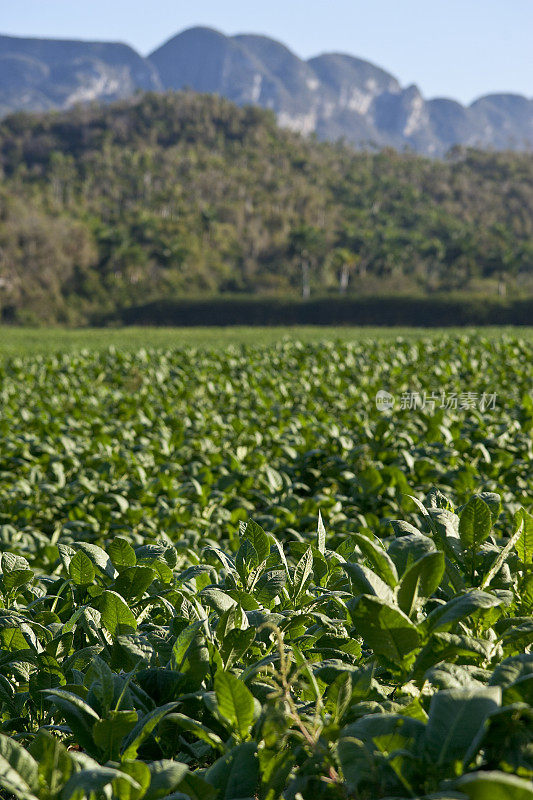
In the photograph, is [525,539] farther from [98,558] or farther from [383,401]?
[383,401]

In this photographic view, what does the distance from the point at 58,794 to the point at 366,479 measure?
3567 millimetres

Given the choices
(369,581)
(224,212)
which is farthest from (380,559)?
(224,212)

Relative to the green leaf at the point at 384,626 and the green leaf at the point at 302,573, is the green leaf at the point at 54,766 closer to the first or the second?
the green leaf at the point at 384,626

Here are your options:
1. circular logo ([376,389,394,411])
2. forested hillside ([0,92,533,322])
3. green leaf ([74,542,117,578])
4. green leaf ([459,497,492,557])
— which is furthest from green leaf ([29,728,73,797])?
forested hillside ([0,92,533,322])

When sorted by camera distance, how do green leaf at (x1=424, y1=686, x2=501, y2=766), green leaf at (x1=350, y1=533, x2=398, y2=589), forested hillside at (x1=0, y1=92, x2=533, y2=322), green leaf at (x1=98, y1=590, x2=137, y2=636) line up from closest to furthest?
green leaf at (x1=424, y1=686, x2=501, y2=766) → green leaf at (x1=350, y1=533, x2=398, y2=589) → green leaf at (x1=98, y1=590, x2=137, y2=636) → forested hillside at (x1=0, y1=92, x2=533, y2=322)

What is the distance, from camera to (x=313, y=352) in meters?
18.5

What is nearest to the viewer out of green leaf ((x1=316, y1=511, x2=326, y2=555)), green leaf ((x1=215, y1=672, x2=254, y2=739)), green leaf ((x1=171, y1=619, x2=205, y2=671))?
green leaf ((x1=215, y1=672, x2=254, y2=739))

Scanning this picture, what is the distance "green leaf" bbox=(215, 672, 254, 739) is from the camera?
3.30 feet

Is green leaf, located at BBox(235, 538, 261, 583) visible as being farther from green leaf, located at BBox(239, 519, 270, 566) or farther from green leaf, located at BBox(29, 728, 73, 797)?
green leaf, located at BBox(29, 728, 73, 797)

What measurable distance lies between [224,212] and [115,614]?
9886cm

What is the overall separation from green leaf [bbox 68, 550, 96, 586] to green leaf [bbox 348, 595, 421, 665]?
92cm

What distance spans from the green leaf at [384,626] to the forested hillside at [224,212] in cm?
7223

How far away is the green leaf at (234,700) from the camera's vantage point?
1005mm

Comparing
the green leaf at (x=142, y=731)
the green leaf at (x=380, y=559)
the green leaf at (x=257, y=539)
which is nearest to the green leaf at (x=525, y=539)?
the green leaf at (x=380, y=559)
